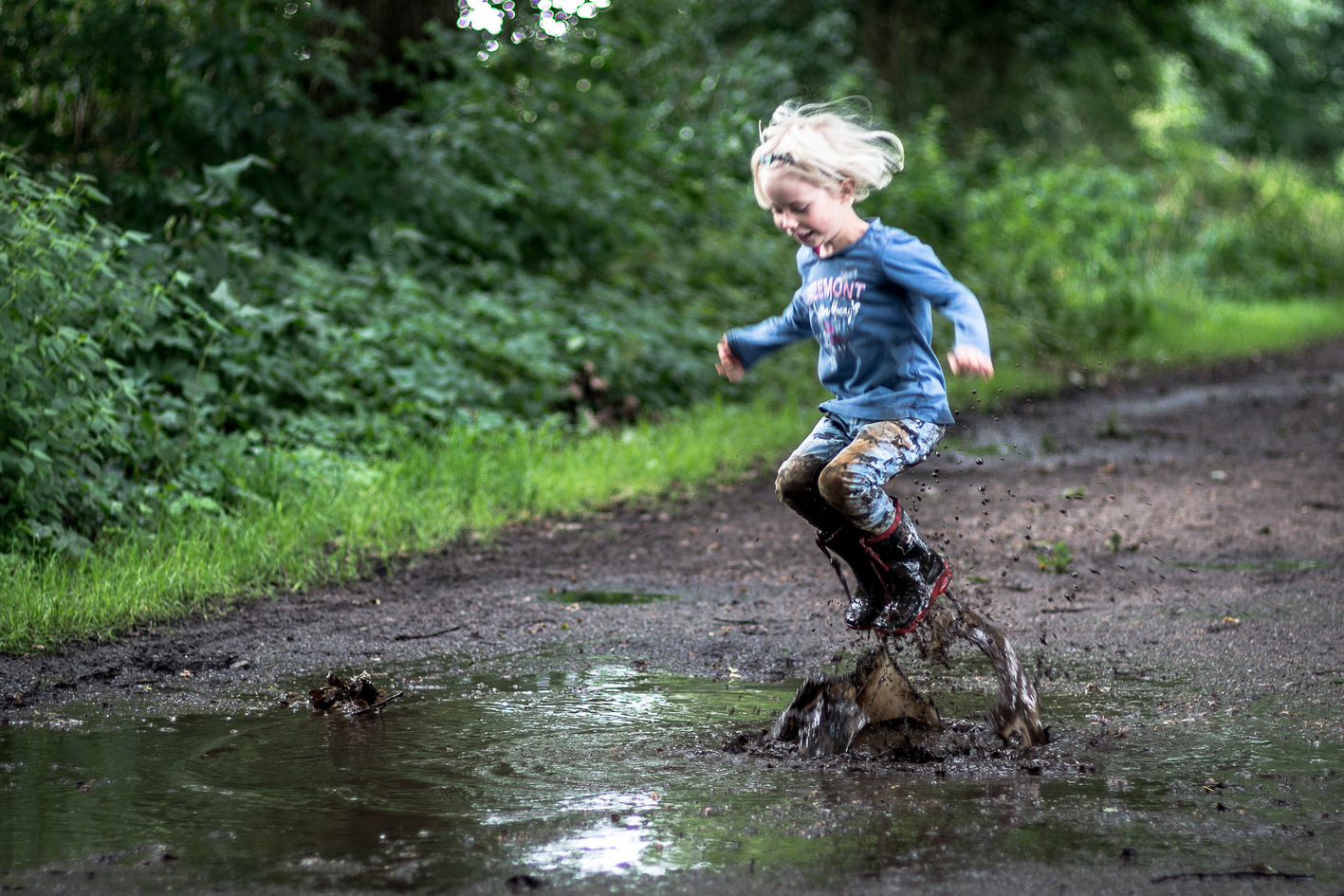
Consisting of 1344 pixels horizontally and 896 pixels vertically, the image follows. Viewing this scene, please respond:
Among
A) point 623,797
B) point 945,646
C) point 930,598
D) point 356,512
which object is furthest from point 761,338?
point 356,512

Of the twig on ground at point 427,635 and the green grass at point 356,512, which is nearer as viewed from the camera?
the twig on ground at point 427,635

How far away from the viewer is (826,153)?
3652mm

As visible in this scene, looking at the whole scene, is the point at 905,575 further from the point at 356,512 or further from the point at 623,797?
the point at 356,512

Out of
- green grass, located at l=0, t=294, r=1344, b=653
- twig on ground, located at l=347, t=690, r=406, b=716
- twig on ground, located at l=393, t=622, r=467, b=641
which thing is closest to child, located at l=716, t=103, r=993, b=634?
green grass, located at l=0, t=294, r=1344, b=653

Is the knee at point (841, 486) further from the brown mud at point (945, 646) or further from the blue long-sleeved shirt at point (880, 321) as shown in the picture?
the brown mud at point (945, 646)

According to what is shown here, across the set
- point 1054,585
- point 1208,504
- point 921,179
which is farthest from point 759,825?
point 921,179

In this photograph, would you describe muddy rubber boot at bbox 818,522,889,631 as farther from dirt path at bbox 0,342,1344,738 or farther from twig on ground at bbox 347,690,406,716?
twig on ground at bbox 347,690,406,716

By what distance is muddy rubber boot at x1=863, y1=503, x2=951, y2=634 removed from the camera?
3.82 m

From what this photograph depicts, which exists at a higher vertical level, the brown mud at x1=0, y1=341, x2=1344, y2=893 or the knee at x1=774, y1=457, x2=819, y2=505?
the knee at x1=774, y1=457, x2=819, y2=505

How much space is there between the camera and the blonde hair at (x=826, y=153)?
3.65 metres

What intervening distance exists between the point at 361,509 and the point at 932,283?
3.68m

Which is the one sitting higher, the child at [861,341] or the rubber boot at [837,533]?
the child at [861,341]

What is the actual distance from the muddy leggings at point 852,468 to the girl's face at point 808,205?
0.54 m

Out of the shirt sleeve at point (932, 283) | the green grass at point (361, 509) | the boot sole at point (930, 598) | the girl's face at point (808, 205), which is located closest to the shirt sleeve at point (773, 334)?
the girl's face at point (808, 205)
